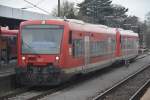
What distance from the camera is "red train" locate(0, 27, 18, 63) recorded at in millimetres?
28016

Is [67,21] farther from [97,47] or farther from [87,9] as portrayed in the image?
[87,9]

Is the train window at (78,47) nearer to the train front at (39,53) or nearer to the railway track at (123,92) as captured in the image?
the train front at (39,53)

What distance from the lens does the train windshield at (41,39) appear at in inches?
795

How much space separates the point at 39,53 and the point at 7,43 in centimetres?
909

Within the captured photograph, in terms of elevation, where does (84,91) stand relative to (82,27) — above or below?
below

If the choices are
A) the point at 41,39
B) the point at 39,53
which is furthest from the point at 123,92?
the point at 41,39

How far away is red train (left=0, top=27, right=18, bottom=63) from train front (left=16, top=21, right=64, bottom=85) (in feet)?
23.1

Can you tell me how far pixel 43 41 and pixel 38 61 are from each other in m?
0.85

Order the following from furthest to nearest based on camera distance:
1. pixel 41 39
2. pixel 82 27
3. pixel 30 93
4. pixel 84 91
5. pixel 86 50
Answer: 1. pixel 86 50
2. pixel 82 27
3. pixel 41 39
4. pixel 84 91
5. pixel 30 93

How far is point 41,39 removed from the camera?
20.4 metres

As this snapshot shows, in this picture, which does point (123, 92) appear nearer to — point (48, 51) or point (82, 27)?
point (48, 51)

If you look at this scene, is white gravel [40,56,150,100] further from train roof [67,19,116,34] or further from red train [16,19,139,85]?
train roof [67,19,116,34]

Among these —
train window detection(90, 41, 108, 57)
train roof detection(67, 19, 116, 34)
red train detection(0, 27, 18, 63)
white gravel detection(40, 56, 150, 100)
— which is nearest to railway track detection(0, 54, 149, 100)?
white gravel detection(40, 56, 150, 100)

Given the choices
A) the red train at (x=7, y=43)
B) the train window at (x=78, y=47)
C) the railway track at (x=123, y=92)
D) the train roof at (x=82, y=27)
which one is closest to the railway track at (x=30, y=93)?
the train window at (x=78, y=47)
